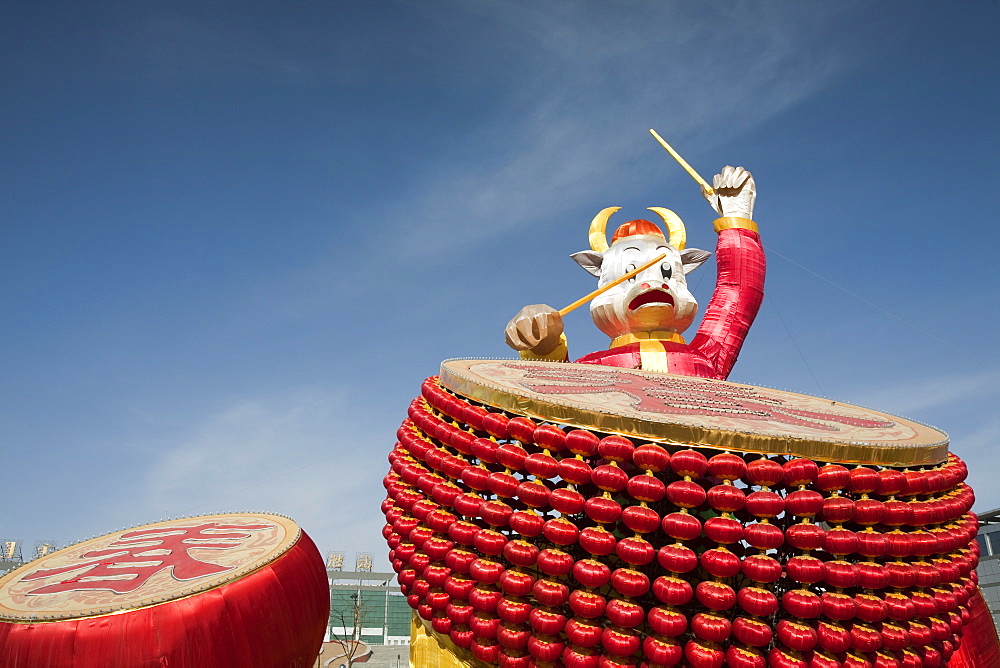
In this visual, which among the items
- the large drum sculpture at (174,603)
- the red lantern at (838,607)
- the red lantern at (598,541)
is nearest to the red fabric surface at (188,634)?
the large drum sculpture at (174,603)

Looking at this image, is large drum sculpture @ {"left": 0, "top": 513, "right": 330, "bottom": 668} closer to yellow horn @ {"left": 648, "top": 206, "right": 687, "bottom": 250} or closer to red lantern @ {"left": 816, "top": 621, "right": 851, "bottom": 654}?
red lantern @ {"left": 816, "top": 621, "right": 851, "bottom": 654}

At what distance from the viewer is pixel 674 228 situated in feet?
50.6

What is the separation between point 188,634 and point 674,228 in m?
11.5

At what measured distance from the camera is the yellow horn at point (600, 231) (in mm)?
15477

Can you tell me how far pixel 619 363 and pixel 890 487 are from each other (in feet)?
20.0

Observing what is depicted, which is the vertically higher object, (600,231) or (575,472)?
(600,231)

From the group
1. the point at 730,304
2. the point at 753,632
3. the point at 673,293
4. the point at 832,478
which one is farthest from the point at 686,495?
the point at 730,304

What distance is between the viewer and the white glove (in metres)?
15.5

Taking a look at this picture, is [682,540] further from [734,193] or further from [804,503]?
[734,193]

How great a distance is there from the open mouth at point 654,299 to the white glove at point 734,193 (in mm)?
2712

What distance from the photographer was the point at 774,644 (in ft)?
24.3

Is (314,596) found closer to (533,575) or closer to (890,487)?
(533,575)

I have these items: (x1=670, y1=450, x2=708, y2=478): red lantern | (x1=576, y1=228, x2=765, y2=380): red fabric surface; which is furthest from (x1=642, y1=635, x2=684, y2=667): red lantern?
(x1=576, y1=228, x2=765, y2=380): red fabric surface

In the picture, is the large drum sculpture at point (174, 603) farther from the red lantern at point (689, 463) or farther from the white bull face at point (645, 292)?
the white bull face at point (645, 292)
